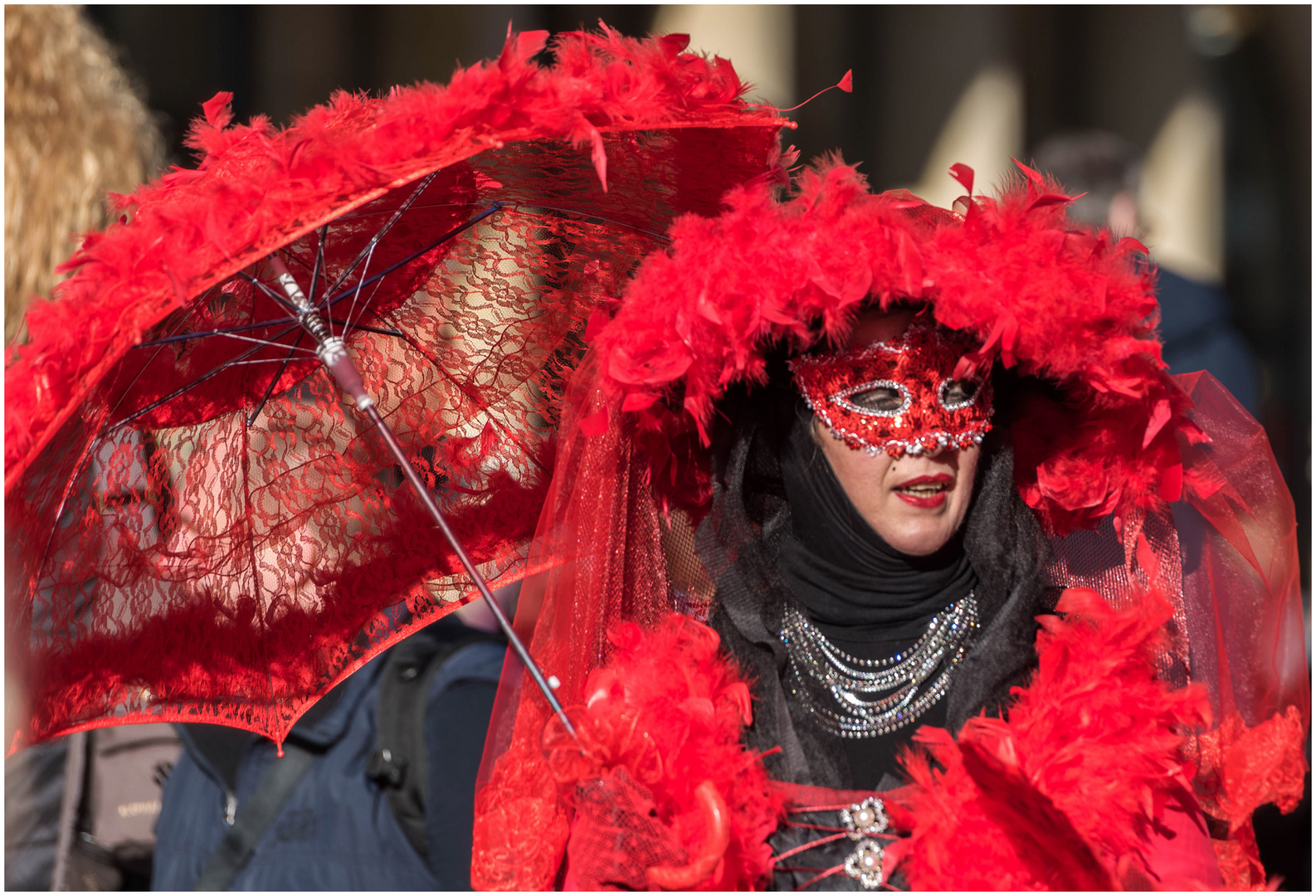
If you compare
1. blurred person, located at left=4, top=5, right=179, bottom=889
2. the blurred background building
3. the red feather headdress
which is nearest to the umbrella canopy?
the red feather headdress

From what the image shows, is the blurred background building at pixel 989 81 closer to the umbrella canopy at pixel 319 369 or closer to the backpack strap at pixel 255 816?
the umbrella canopy at pixel 319 369

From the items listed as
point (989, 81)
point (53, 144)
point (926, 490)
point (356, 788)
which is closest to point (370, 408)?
point (926, 490)

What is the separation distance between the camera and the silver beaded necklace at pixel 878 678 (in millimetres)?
1668

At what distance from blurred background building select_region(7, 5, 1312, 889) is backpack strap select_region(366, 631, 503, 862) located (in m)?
3.43

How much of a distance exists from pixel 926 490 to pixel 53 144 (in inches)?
93.3

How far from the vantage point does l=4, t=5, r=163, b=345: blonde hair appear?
2.62m

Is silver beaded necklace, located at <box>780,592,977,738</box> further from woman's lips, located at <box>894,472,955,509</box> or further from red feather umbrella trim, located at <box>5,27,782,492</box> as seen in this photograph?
red feather umbrella trim, located at <box>5,27,782,492</box>

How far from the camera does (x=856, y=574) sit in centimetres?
170

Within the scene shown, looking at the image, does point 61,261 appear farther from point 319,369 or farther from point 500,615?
point 500,615

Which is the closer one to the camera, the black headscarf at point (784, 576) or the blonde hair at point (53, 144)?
the black headscarf at point (784, 576)

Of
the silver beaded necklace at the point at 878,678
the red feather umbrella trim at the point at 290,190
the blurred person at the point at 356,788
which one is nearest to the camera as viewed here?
the red feather umbrella trim at the point at 290,190

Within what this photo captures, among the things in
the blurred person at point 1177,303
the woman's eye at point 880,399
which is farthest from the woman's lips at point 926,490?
the blurred person at point 1177,303

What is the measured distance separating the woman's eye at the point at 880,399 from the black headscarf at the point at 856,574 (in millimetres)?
115

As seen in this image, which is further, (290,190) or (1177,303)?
(1177,303)
